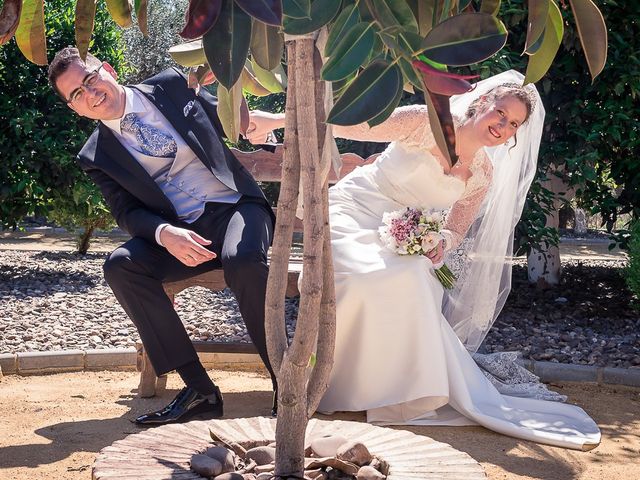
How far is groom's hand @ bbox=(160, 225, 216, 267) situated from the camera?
382cm

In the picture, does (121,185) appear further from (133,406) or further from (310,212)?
(310,212)

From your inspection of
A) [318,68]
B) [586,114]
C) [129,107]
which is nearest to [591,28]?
[318,68]

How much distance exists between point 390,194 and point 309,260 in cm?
252

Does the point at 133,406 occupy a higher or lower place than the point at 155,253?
lower

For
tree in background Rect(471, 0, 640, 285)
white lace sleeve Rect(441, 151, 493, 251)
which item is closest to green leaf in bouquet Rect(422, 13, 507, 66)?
white lace sleeve Rect(441, 151, 493, 251)

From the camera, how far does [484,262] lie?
15.8 ft

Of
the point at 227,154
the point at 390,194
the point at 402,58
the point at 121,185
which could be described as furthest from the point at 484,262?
the point at 402,58

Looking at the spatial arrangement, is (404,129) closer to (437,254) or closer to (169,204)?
(437,254)

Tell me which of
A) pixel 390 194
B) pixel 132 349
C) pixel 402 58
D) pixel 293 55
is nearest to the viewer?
pixel 402 58

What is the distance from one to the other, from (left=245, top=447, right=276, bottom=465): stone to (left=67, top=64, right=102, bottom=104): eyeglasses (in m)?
2.15

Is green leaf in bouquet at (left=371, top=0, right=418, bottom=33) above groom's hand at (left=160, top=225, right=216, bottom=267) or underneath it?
above

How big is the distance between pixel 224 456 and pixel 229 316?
14.4 ft

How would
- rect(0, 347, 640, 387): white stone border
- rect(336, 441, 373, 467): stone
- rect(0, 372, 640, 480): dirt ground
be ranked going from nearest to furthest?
1. rect(336, 441, 373, 467): stone
2. rect(0, 372, 640, 480): dirt ground
3. rect(0, 347, 640, 387): white stone border

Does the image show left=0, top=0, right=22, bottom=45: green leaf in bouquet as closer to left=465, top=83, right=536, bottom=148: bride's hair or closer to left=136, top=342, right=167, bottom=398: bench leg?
left=136, top=342, right=167, bottom=398: bench leg
